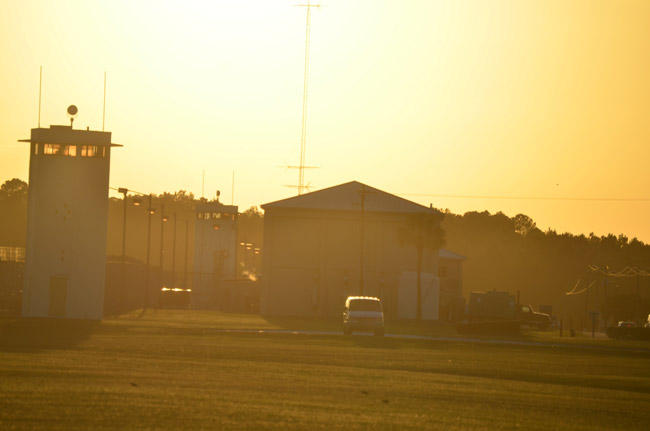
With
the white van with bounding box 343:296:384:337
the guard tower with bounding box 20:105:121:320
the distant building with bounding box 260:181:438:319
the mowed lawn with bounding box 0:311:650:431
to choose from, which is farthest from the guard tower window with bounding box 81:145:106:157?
the mowed lawn with bounding box 0:311:650:431

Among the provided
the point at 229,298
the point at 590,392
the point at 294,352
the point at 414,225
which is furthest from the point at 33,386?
the point at 229,298

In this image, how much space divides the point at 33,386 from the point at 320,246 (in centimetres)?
6878

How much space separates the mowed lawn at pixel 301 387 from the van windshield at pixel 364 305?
39.6ft

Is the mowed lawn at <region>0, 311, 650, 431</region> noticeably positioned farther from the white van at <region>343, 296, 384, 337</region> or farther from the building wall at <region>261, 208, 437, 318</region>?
the building wall at <region>261, 208, 437, 318</region>

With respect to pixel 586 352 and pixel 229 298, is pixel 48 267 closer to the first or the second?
pixel 586 352

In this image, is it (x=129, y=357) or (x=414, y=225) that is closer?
(x=129, y=357)

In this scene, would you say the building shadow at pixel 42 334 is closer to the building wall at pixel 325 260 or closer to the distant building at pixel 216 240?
the building wall at pixel 325 260

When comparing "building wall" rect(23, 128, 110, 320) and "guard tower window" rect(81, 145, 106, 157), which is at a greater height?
"guard tower window" rect(81, 145, 106, 157)

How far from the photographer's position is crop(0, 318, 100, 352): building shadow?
3506cm

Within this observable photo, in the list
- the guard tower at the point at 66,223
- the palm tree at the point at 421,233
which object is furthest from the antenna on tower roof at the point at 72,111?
the palm tree at the point at 421,233

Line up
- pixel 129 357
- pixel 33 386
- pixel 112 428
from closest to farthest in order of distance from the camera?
pixel 112 428, pixel 33 386, pixel 129 357

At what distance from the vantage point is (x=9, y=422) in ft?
50.4

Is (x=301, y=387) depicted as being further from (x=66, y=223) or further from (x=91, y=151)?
(x=91, y=151)

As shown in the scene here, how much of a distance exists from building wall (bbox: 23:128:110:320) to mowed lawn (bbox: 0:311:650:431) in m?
22.5
